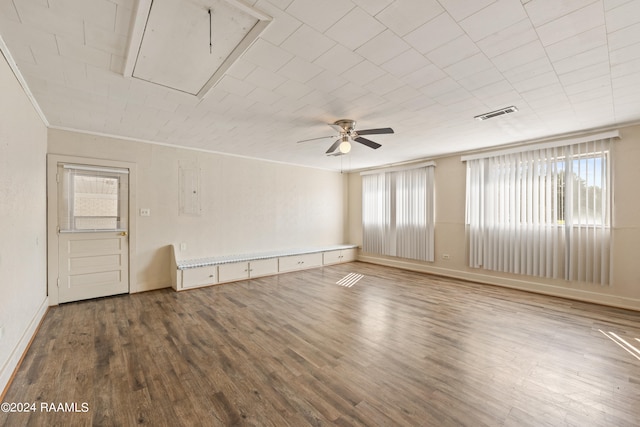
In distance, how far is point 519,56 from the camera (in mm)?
2203

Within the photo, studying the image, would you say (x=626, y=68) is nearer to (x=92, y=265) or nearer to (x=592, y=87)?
(x=592, y=87)

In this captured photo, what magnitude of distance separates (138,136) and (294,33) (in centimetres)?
381

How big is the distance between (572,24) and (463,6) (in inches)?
32.7

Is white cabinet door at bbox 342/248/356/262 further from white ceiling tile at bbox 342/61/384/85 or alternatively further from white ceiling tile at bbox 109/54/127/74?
white ceiling tile at bbox 109/54/127/74

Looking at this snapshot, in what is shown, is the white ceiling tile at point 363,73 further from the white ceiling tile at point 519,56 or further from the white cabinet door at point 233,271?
the white cabinet door at point 233,271

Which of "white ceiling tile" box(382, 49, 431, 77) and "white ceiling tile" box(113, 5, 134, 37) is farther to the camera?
"white ceiling tile" box(382, 49, 431, 77)

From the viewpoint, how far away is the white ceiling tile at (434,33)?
5.96ft

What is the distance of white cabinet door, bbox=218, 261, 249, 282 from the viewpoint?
5.14 m

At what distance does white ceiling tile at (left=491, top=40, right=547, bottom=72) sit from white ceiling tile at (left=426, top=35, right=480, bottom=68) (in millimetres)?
278

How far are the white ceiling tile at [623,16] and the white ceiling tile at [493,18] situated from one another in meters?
0.55

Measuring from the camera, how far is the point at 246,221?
607 cm

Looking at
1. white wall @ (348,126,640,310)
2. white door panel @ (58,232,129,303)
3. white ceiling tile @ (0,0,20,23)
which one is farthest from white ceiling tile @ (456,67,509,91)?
white door panel @ (58,232,129,303)

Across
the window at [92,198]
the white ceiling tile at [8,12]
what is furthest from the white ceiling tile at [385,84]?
the window at [92,198]

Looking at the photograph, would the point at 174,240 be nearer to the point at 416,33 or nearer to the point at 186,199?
the point at 186,199
